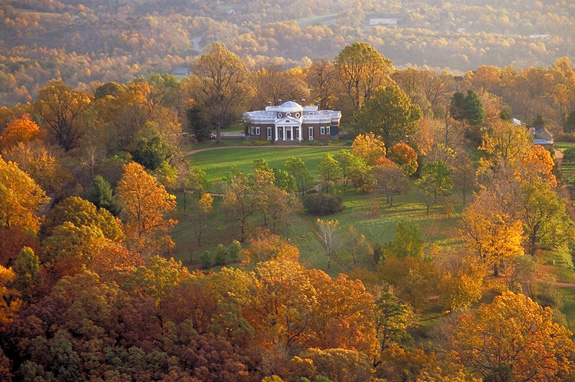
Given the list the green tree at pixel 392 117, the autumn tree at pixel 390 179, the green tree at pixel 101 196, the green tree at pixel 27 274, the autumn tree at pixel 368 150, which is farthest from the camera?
the green tree at pixel 392 117

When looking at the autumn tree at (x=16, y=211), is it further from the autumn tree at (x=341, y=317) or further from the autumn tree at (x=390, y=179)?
the autumn tree at (x=390, y=179)

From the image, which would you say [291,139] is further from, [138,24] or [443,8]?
[443,8]

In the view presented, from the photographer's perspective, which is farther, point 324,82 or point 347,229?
point 324,82

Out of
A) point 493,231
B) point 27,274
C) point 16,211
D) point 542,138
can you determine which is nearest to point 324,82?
point 542,138

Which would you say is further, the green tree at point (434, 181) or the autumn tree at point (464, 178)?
the autumn tree at point (464, 178)

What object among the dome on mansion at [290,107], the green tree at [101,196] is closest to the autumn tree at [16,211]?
the green tree at [101,196]

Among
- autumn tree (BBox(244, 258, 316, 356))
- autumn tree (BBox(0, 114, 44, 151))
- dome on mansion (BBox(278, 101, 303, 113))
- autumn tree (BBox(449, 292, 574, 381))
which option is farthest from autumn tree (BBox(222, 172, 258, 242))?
dome on mansion (BBox(278, 101, 303, 113))

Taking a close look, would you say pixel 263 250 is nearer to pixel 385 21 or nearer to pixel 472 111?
pixel 472 111
